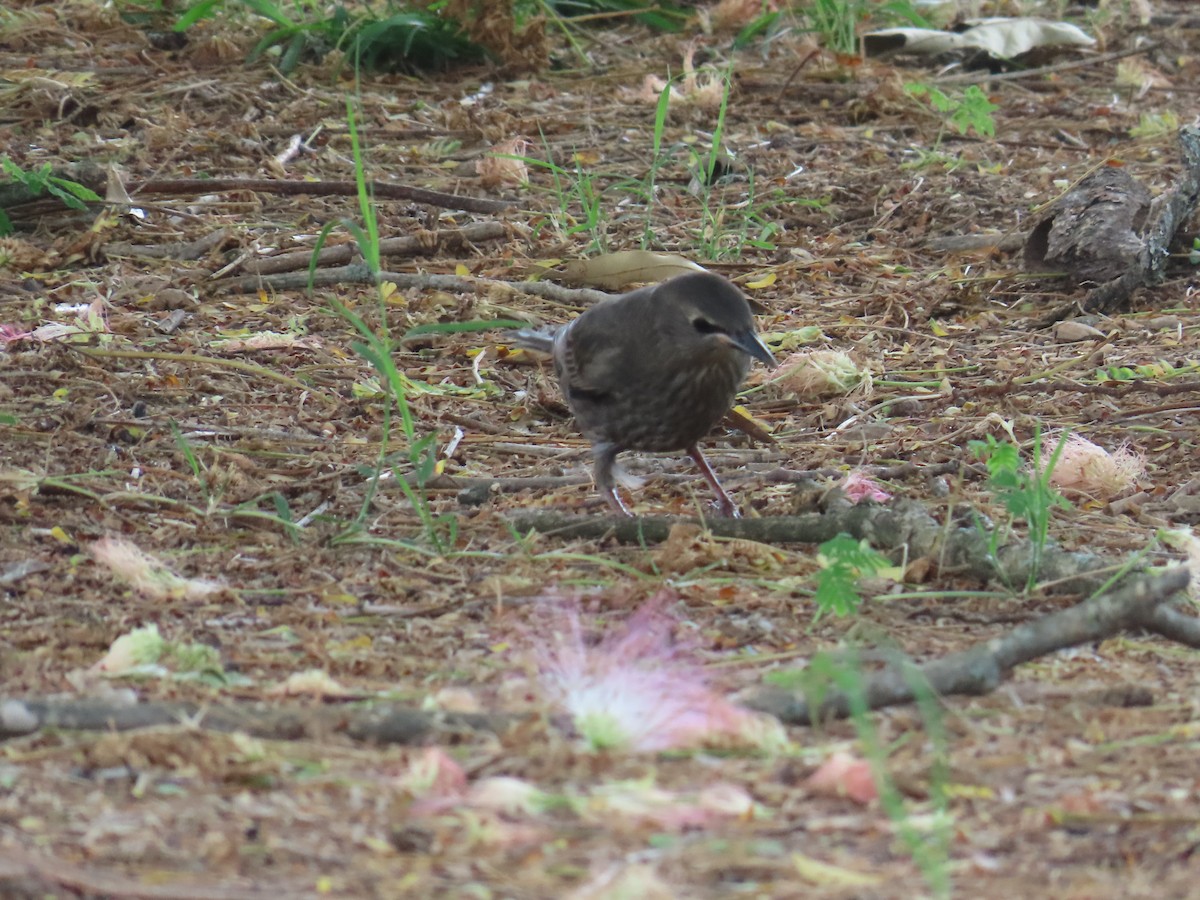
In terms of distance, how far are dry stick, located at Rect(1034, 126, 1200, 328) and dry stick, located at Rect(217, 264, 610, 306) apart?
180 cm

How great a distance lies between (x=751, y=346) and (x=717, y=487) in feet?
1.52

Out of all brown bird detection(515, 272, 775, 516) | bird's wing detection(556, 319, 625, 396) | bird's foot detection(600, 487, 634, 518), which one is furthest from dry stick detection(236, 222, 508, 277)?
bird's foot detection(600, 487, 634, 518)

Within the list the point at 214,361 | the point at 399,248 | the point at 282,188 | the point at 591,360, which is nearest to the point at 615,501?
the point at 591,360

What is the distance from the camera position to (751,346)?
4.34 meters

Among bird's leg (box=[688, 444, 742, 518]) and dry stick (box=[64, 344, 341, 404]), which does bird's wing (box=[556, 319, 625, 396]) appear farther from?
dry stick (box=[64, 344, 341, 404])

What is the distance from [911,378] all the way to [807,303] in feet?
2.73

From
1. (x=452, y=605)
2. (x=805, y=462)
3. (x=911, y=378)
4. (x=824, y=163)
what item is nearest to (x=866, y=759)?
(x=452, y=605)

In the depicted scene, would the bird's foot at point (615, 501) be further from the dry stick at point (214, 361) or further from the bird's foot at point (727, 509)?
the dry stick at point (214, 361)

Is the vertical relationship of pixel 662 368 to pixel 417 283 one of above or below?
above

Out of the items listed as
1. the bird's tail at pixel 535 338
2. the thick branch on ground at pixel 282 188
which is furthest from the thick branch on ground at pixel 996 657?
the thick branch on ground at pixel 282 188

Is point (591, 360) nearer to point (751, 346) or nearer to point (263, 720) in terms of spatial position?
point (751, 346)

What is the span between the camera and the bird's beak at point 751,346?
4.32 metres

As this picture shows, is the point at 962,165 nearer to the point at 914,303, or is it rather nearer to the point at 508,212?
the point at 914,303

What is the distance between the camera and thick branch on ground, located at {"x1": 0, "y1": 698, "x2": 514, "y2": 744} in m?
2.74
